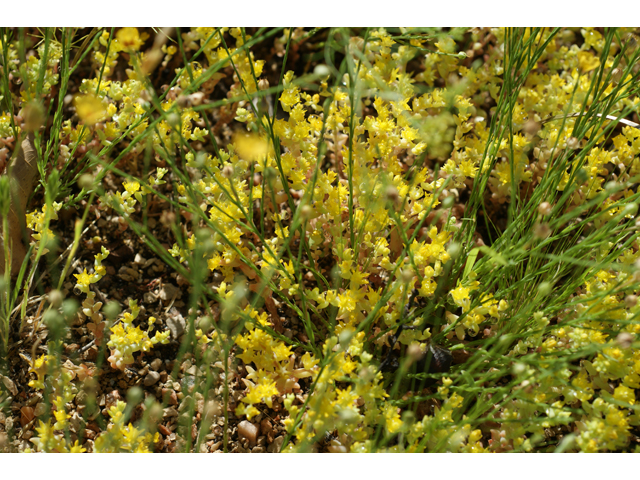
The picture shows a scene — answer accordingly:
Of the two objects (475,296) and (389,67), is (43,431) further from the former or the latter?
(389,67)

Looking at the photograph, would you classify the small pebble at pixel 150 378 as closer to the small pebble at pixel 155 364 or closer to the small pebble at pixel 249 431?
the small pebble at pixel 155 364

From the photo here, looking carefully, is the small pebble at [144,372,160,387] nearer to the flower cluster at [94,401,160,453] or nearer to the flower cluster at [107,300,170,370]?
the flower cluster at [107,300,170,370]

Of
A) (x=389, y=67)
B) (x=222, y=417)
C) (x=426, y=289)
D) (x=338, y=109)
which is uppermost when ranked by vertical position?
(x=389, y=67)

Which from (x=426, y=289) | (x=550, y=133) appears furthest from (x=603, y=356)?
(x=550, y=133)

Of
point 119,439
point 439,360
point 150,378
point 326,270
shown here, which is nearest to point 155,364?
point 150,378

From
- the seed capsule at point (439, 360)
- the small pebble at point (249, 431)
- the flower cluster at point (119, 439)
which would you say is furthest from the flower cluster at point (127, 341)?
the seed capsule at point (439, 360)

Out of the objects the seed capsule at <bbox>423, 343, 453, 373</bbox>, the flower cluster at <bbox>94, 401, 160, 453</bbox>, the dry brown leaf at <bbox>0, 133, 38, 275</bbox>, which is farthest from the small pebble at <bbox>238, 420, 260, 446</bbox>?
the dry brown leaf at <bbox>0, 133, 38, 275</bbox>

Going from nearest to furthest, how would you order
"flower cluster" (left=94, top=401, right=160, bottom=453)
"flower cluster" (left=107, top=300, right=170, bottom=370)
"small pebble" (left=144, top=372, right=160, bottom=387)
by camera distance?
"flower cluster" (left=94, top=401, right=160, bottom=453), "flower cluster" (left=107, top=300, right=170, bottom=370), "small pebble" (left=144, top=372, right=160, bottom=387)
